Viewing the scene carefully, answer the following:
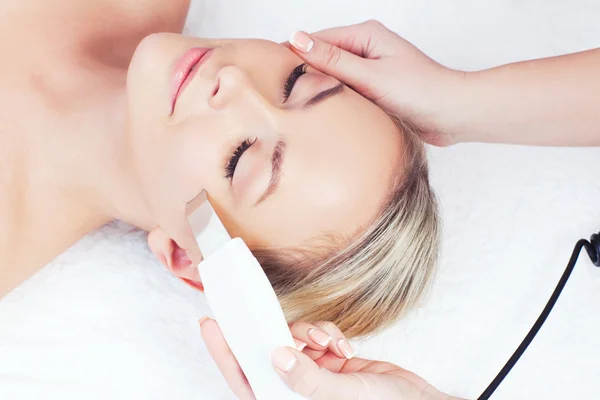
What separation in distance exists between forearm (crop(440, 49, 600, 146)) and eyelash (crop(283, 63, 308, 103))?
0.88ft

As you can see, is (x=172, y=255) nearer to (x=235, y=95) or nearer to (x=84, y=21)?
(x=235, y=95)

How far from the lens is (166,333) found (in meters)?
1.20

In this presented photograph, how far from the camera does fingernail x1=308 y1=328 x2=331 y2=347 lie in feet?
2.70

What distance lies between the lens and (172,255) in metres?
1.02

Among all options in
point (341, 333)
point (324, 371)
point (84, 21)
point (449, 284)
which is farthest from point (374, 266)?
point (84, 21)

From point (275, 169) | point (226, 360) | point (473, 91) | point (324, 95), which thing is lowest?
point (226, 360)

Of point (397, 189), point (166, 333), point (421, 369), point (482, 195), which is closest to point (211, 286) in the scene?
point (397, 189)

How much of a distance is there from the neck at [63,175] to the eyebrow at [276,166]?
0.28 meters

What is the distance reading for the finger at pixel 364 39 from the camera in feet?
3.54

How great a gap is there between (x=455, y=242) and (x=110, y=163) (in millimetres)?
662

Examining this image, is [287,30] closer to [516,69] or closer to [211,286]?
[516,69]

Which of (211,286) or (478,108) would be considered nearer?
(211,286)

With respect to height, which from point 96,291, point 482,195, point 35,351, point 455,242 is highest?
point 482,195

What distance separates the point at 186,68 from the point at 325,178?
0.25m
